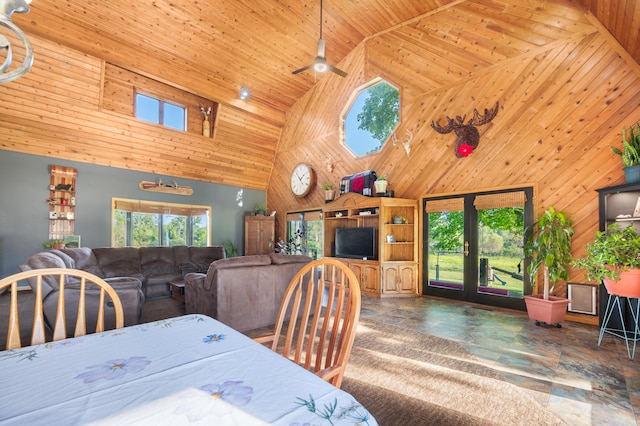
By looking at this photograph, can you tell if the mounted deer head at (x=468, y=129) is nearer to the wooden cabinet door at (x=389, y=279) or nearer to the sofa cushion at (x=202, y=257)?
the wooden cabinet door at (x=389, y=279)

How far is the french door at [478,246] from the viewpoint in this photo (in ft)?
15.8

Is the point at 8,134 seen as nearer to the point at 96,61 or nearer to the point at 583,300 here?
the point at 96,61

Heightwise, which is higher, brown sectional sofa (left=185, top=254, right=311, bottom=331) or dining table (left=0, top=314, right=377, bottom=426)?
dining table (left=0, top=314, right=377, bottom=426)

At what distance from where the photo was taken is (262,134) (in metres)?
8.45

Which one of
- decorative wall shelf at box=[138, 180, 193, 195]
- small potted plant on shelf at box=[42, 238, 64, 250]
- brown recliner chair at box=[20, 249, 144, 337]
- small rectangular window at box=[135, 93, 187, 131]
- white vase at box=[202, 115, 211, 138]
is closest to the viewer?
brown recliner chair at box=[20, 249, 144, 337]

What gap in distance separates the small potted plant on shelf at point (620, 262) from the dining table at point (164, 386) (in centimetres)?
353

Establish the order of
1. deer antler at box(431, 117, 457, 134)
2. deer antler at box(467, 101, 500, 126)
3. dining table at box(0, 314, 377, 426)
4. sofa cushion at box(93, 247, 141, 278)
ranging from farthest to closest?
deer antler at box(431, 117, 457, 134) → sofa cushion at box(93, 247, 141, 278) → deer antler at box(467, 101, 500, 126) → dining table at box(0, 314, 377, 426)

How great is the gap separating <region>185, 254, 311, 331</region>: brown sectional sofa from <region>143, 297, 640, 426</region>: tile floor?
41.7 inches

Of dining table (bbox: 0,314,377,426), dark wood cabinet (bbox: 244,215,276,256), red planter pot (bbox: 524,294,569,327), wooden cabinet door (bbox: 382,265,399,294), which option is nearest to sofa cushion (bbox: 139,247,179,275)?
dark wood cabinet (bbox: 244,215,276,256)

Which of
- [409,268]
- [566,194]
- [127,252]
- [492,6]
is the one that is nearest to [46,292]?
[127,252]

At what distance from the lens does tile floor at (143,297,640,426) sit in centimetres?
216

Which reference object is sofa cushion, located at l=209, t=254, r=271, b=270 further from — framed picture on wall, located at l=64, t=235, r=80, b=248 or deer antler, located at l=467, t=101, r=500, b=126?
framed picture on wall, located at l=64, t=235, r=80, b=248

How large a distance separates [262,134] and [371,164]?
347cm

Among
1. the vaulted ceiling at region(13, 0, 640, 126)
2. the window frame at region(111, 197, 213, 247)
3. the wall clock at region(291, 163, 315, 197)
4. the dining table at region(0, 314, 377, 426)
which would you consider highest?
the vaulted ceiling at region(13, 0, 640, 126)
